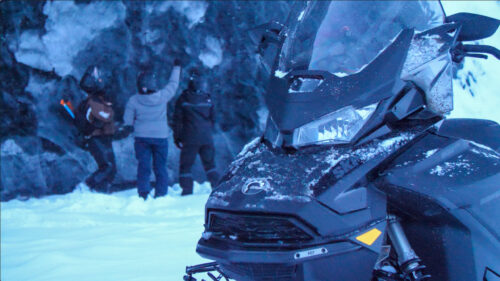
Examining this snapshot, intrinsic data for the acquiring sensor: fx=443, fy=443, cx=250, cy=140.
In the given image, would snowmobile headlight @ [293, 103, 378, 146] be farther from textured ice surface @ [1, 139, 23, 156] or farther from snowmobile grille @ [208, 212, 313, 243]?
textured ice surface @ [1, 139, 23, 156]

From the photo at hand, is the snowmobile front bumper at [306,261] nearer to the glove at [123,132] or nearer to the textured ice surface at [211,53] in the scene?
the glove at [123,132]

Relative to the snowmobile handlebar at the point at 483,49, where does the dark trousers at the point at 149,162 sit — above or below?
below

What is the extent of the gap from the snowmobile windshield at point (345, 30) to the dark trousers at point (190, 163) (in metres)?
4.67

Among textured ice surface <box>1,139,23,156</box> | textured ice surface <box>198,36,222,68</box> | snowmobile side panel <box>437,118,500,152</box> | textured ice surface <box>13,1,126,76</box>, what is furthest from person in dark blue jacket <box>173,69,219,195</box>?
snowmobile side panel <box>437,118,500,152</box>

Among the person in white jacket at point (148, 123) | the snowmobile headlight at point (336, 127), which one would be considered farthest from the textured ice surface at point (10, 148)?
the snowmobile headlight at point (336, 127)

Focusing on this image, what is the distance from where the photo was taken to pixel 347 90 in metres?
1.58

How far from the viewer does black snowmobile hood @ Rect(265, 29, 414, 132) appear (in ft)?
5.12

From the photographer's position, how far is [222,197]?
1.58 m

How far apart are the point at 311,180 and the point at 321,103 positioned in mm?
297

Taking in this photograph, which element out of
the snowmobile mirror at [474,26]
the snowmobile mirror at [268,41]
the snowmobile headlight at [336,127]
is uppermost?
the snowmobile mirror at [474,26]

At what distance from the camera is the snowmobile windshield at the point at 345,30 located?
1747mm

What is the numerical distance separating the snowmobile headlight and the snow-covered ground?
1.39 meters

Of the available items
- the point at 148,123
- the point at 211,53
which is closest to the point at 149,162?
the point at 148,123

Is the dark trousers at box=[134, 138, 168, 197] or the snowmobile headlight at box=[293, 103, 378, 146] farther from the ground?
the snowmobile headlight at box=[293, 103, 378, 146]
